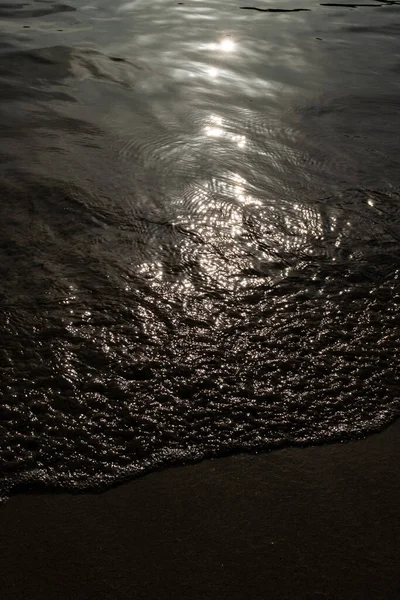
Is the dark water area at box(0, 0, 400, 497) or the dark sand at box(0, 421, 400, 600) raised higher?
the dark water area at box(0, 0, 400, 497)

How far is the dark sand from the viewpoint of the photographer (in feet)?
4.68

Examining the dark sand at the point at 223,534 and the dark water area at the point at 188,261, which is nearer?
the dark sand at the point at 223,534

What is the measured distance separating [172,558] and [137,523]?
133 millimetres

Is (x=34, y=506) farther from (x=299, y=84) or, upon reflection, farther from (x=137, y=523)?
(x=299, y=84)

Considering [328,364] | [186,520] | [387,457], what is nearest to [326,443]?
[387,457]

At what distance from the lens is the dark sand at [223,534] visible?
1427 millimetres

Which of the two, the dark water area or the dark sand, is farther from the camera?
the dark water area

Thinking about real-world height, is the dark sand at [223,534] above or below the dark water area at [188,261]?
below

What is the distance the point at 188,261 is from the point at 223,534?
1245 mm

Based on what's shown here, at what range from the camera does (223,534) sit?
154cm

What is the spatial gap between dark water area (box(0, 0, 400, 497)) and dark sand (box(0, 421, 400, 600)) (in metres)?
0.09

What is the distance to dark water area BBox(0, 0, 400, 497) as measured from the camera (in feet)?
6.06

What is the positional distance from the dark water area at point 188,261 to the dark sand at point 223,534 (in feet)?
0.28

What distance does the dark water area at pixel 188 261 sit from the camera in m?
1.85
